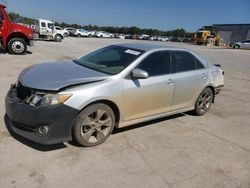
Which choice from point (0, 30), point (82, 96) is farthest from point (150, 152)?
point (0, 30)

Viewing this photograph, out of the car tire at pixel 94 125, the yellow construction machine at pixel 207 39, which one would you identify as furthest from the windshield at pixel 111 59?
the yellow construction machine at pixel 207 39

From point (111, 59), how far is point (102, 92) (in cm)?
114

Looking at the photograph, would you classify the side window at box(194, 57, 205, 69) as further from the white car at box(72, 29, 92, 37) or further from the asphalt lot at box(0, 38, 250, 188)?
the white car at box(72, 29, 92, 37)

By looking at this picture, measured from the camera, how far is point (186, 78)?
4.88m

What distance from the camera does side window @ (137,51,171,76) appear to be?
4299 millimetres

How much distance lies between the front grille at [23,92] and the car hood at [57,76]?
5 cm

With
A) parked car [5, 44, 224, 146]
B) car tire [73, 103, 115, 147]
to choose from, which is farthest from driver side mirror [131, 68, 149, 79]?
car tire [73, 103, 115, 147]

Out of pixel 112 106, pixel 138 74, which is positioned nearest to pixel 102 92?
pixel 112 106

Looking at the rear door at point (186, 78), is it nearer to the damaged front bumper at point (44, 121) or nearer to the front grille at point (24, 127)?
the damaged front bumper at point (44, 121)

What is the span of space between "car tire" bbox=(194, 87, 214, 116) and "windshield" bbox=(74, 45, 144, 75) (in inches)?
74.5

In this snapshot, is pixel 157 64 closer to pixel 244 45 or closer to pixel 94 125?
pixel 94 125

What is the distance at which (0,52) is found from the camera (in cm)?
1273

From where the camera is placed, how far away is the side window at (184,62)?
4809 mm

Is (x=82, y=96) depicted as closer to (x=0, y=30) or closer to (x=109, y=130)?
(x=109, y=130)
